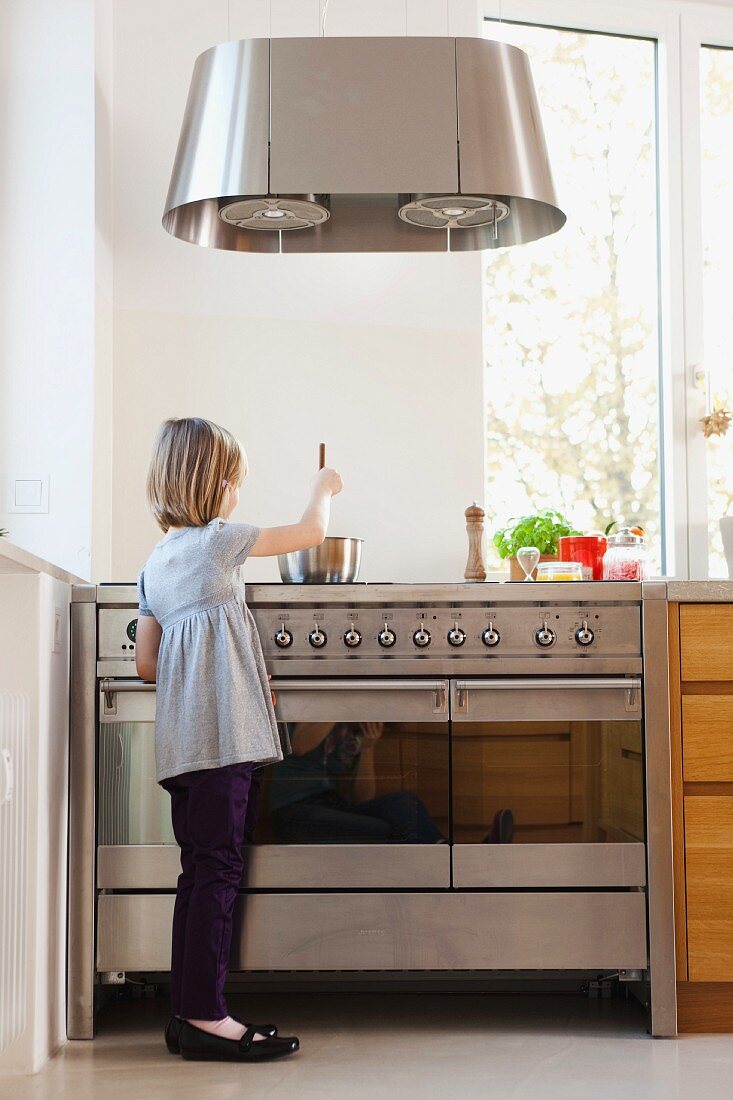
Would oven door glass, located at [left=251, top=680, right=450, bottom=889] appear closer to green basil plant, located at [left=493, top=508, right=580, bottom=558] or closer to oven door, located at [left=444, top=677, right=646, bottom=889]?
oven door, located at [left=444, top=677, right=646, bottom=889]

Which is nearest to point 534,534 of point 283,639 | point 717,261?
point 283,639

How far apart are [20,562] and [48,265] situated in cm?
111

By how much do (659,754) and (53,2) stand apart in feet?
7.20

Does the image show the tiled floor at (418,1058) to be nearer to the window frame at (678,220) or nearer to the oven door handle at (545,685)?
the oven door handle at (545,685)

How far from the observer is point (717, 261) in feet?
10.2

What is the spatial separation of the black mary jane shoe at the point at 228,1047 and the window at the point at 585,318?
1.49 m

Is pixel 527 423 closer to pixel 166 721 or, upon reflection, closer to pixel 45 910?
pixel 166 721

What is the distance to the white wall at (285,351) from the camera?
2777 mm

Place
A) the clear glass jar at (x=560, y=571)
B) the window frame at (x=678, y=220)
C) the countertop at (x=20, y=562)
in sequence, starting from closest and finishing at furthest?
the countertop at (x=20, y=562) < the clear glass jar at (x=560, y=571) < the window frame at (x=678, y=220)

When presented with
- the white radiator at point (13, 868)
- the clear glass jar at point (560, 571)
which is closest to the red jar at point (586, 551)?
the clear glass jar at point (560, 571)

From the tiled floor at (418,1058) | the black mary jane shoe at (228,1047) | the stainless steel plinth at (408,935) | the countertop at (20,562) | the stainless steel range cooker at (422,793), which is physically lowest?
the tiled floor at (418,1058)

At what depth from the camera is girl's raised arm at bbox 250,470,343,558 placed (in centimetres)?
201

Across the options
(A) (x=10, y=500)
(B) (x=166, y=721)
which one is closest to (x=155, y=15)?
(A) (x=10, y=500)

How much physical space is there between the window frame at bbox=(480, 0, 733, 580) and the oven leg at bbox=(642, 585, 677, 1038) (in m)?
0.91
